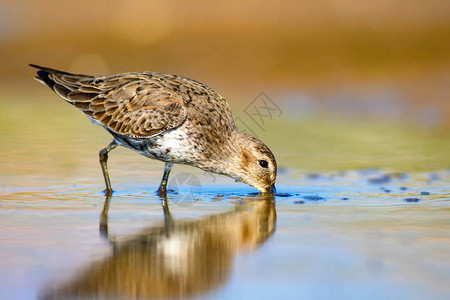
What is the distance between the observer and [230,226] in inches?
296

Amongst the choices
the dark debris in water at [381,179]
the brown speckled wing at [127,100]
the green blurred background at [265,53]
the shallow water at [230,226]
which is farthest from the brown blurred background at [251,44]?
the brown speckled wing at [127,100]

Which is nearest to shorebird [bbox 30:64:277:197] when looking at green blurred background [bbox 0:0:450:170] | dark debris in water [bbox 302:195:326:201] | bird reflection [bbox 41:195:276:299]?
Result: dark debris in water [bbox 302:195:326:201]

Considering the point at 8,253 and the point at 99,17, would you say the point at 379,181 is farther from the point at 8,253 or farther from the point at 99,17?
the point at 99,17

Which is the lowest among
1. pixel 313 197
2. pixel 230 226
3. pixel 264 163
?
pixel 230 226

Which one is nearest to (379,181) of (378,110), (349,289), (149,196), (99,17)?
(149,196)

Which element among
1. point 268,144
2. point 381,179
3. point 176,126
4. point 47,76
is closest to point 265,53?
point 268,144

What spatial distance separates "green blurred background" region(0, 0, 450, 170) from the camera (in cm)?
1626

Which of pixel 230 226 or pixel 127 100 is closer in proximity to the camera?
pixel 230 226

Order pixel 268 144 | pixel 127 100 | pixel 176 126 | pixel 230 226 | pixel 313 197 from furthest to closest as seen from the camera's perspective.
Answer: pixel 268 144, pixel 127 100, pixel 176 126, pixel 313 197, pixel 230 226

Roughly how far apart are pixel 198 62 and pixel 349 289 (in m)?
15.2

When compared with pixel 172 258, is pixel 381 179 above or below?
above

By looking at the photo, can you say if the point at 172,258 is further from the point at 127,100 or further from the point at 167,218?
the point at 127,100

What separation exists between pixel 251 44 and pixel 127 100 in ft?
36.9

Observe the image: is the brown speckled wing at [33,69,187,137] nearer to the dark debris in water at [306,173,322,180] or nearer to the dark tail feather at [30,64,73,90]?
the dark tail feather at [30,64,73,90]
